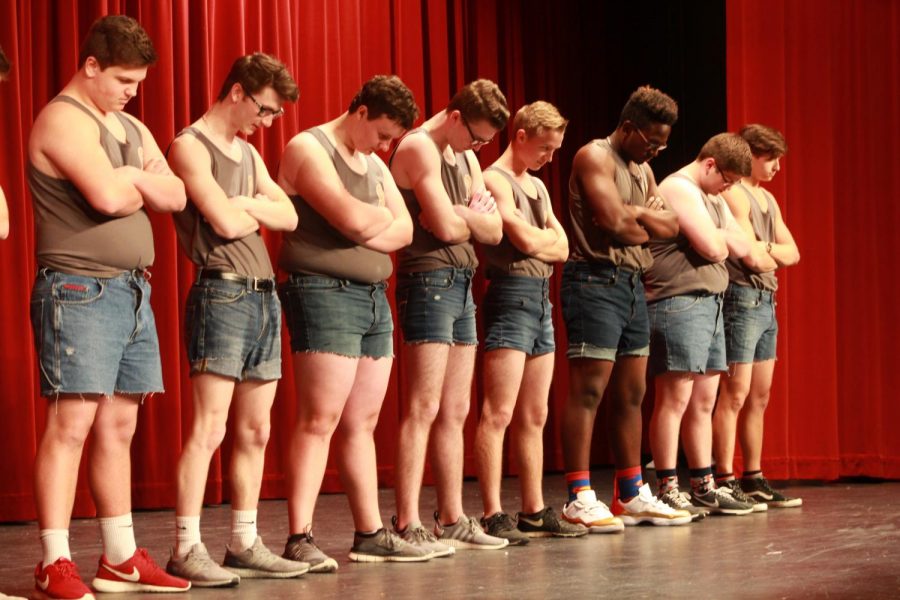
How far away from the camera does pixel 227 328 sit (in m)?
3.55

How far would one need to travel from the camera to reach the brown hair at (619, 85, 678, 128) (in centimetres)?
481

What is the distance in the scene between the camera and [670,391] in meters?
5.14

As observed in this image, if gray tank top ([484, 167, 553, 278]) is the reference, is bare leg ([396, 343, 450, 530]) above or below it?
below

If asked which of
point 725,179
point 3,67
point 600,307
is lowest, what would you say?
point 600,307

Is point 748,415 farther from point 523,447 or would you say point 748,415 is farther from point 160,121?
point 160,121

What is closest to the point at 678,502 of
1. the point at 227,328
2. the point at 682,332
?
the point at 682,332

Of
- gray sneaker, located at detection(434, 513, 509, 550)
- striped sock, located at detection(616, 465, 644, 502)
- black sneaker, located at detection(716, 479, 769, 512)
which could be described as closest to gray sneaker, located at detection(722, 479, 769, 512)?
black sneaker, located at detection(716, 479, 769, 512)

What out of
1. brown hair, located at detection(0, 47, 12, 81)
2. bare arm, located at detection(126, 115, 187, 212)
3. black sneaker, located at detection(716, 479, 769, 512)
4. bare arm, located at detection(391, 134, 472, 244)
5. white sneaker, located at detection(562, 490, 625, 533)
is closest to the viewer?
brown hair, located at detection(0, 47, 12, 81)

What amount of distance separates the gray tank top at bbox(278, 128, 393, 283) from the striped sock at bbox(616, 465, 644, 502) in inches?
58.8

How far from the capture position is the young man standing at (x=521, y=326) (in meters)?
4.44

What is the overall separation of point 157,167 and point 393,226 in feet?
2.37

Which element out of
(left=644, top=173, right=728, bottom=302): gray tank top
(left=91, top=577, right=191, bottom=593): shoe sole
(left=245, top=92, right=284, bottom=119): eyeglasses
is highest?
(left=245, top=92, right=284, bottom=119): eyeglasses

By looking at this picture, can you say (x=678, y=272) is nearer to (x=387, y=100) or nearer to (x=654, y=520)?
(x=654, y=520)

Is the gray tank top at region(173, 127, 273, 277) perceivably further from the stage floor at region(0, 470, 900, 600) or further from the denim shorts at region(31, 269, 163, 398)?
the stage floor at region(0, 470, 900, 600)
